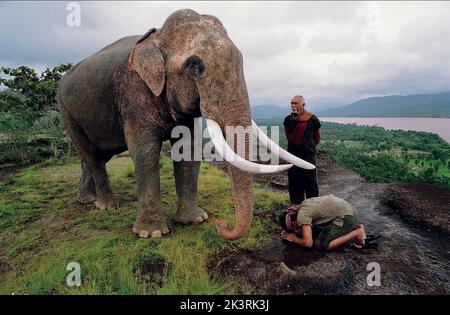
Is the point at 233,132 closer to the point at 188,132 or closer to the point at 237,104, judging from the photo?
the point at 237,104

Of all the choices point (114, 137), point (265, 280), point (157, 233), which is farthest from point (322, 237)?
point (114, 137)

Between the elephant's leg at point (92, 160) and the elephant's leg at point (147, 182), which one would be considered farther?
the elephant's leg at point (92, 160)

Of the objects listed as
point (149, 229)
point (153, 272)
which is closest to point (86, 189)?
point (149, 229)

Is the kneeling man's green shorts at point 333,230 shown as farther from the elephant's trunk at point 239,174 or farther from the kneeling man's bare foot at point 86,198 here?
the kneeling man's bare foot at point 86,198

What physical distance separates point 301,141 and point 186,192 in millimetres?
2107

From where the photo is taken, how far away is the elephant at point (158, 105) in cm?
446

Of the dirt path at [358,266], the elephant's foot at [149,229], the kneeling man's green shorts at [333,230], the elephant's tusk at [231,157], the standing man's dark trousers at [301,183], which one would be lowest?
the dirt path at [358,266]

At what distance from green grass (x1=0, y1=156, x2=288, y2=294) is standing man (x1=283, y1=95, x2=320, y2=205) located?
0.85 m

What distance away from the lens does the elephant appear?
446cm

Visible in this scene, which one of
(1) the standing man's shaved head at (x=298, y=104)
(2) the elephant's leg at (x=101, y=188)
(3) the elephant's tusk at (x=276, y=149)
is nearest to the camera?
(3) the elephant's tusk at (x=276, y=149)

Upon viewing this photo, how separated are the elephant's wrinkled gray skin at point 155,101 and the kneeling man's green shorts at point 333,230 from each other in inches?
47.1

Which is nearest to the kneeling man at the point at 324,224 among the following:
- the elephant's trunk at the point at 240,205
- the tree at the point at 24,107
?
the elephant's trunk at the point at 240,205

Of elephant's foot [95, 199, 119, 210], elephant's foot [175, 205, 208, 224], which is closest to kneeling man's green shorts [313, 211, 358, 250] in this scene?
elephant's foot [175, 205, 208, 224]
